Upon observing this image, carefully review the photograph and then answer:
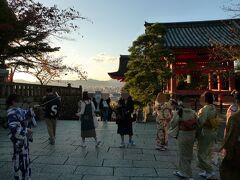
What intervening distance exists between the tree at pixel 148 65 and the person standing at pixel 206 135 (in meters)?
11.7

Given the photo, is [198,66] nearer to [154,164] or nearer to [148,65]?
[148,65]

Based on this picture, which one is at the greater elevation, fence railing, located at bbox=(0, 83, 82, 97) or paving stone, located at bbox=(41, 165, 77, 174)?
fence railing, located at bbox=(0, 83, 82, 97)

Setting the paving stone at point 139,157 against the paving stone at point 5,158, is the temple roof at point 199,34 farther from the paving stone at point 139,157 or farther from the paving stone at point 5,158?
the paving stone at point 5,158

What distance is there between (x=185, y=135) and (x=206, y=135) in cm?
53

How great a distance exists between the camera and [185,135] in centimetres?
658

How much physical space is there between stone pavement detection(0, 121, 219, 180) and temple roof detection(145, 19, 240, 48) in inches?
438

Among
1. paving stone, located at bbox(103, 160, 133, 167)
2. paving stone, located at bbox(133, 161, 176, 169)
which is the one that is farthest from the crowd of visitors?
paving stone, located at bbox(103, 160, 133, 167)

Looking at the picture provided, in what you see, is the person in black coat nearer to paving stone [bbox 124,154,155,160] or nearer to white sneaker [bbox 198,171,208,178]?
paving stone [bbox 124,154,155,160]

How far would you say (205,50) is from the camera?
20438 mm

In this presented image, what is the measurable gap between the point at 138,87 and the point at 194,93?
369cm

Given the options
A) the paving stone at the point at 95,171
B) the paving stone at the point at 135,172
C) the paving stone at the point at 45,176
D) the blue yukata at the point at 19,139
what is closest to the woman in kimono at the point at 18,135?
the blue yukata at the point at 19,139

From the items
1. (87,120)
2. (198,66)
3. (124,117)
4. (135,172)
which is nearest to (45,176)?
Result: (135,172)

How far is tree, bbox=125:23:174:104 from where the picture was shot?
735 inches

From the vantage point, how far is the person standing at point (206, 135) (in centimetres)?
672
